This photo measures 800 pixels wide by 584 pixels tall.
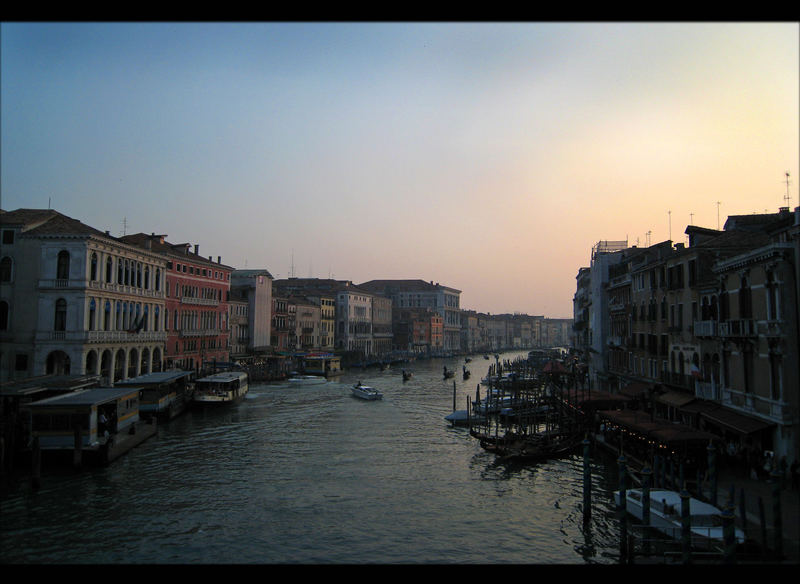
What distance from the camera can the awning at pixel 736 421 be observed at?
47.1 ft

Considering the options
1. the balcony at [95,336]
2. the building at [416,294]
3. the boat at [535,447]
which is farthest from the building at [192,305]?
the building at [416,294]

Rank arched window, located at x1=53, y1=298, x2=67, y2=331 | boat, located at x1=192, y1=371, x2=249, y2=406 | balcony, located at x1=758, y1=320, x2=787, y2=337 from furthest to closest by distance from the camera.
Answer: boat, located at x1=192, y1=371, x2=249, y2=406
arched window, located at x1=53, y1=298, x2=67, y2=331
balcony, located at x1=758, y1=320, x2=787, y2=337

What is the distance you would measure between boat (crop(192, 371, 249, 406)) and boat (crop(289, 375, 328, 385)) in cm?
1208

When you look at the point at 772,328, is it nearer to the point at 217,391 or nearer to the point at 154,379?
the point at 154,379

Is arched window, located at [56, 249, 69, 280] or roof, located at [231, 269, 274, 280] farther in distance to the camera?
roof, located at [231, 269, 274, 280]

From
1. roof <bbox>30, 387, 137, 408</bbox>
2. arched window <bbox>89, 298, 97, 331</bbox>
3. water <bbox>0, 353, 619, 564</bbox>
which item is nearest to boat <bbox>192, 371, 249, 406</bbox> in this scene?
arched window <bbox>89, 298, 97, 331</bbox>

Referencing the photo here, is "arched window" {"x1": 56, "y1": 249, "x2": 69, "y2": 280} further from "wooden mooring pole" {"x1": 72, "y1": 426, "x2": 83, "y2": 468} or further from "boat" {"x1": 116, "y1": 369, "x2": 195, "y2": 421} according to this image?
"wooden mooring pole" {"x1": 72, "y1": 426, "x2": 83, "y2": 468}

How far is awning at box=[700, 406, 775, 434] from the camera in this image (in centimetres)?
1434

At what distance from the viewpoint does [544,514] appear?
1425 cm

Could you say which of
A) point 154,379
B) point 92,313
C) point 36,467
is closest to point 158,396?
point 154,379

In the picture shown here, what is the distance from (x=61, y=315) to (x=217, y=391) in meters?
8.68

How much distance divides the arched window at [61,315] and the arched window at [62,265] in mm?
1009
